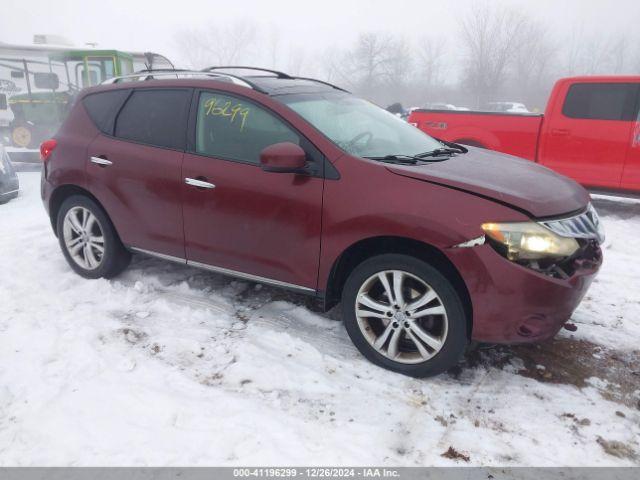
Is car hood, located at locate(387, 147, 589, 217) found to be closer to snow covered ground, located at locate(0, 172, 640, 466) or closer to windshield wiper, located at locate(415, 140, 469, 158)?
windshield wiper, located at locate(415, 140, 469, 158)

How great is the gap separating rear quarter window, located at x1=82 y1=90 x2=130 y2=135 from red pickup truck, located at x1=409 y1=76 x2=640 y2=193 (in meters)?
5.43

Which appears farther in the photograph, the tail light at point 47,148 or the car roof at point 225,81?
the tail light at point 47,148

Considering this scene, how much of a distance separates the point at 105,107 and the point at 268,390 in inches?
115

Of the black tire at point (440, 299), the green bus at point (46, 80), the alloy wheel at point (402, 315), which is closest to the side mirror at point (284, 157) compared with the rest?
the black tire at point (440, 299)

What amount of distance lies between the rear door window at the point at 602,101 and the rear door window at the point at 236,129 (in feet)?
18.0

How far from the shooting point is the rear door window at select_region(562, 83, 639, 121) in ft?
21.8

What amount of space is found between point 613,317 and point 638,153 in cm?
388

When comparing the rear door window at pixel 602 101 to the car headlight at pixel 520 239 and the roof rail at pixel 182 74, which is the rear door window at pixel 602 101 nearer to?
the car headlight at pixel 520 239

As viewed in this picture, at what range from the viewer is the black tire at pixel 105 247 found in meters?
4.17

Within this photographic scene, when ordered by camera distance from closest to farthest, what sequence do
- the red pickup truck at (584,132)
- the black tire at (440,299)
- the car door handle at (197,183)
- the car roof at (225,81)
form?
the black tire at (440,299) → the car door handle at (197,183) → the car roof at (225,81) → the red pickup truck at (584,132)

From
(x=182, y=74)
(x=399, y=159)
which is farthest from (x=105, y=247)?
(x=399, y=159)

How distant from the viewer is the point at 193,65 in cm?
7219

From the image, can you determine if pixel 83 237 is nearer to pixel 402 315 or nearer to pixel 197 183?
pixel 197 183

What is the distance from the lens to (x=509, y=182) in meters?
2.93
